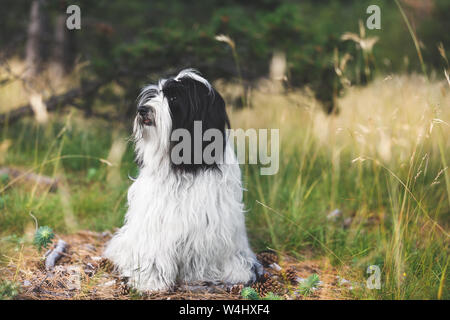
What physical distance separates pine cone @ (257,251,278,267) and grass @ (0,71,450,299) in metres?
0.11

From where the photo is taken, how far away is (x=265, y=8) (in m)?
6.44

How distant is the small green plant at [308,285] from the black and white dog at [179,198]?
352 mm

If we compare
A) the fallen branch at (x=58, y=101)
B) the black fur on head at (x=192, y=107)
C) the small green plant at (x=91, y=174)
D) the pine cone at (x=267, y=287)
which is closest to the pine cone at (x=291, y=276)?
the pine cone at (x=267, y=287)

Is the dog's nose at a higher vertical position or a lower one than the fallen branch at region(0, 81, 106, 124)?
lower

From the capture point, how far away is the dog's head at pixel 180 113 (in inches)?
108

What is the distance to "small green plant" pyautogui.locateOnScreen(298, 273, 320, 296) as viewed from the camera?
285cm

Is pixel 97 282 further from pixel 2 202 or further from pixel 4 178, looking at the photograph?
pixel 4 178

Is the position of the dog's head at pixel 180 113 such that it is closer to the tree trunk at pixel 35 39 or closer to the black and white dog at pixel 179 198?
the black and white dog at pixel 179 198

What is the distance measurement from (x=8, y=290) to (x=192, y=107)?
152 centimetres

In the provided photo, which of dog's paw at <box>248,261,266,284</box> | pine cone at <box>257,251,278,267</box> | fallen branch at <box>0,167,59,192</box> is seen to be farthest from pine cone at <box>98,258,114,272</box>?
fallen branch at <box>0,167,59,192</box>

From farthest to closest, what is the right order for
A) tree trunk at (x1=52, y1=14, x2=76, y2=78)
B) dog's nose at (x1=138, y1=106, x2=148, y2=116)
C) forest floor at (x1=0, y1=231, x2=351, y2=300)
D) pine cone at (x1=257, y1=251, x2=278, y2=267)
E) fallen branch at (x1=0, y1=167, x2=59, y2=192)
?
1. tree trunk at (x1=52, y1=14, x2=76, y2=78)
2. fallen branch at (x1=0, y1=167, x2=59, y2=192)
3. pine cone at (x1=257, y1=251, x2=278, y2=267)
4. forest floor at (x1=0, y1=231, x2=351, y2=300)
5. dog's nose at (x1=138, y1=106, x2=148, y2=116)

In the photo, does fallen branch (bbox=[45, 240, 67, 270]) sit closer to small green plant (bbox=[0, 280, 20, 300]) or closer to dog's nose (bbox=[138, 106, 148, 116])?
small green plant (bbox=[0, 280, 20, 300])

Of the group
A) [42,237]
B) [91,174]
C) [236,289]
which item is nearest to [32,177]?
[91,174]
